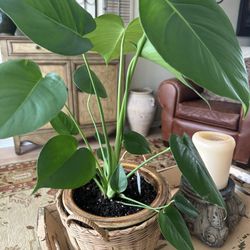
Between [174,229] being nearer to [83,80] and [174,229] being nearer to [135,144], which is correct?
[135,144]

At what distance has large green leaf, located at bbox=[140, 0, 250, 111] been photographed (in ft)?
0.85

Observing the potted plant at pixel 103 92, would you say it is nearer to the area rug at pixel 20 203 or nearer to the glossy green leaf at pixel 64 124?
the glossy green leaf at pixel 64 124

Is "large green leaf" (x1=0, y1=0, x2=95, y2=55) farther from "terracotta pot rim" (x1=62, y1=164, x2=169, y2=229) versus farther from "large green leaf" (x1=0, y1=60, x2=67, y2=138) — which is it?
"terracotta pot rim" (x1=62, y1=164, x2=169, y2=229)

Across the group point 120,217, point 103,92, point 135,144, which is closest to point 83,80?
point 103,92

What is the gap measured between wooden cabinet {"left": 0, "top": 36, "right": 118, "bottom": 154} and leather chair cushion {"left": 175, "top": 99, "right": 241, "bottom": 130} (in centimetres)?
61

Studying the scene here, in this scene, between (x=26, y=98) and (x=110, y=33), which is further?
(x=110, y=33)

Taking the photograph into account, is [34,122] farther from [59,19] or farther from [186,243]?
[186,243]

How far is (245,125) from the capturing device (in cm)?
161

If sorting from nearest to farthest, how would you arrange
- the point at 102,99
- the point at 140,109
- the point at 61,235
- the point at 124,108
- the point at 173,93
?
the point at 124,108 → the point at 61,235 → the point at 173,93 → the point at 102,99 → the point at 140,109

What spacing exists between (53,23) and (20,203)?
4.21 ft

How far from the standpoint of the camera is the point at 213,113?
1.74 metres

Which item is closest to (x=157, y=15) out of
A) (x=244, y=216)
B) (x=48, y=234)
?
(x=48, y=234)

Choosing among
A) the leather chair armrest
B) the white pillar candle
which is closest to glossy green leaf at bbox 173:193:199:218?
the white pillar candle

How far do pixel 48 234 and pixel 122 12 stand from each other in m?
2.16
